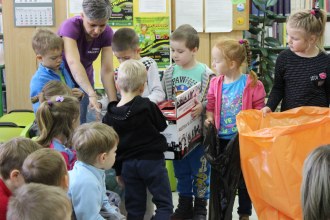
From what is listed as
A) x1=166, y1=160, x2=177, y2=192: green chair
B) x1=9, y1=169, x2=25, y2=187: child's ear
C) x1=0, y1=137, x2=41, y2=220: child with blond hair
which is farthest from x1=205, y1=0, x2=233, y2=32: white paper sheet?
x1=9, y1=169, x2=25, y2=187: child's ear

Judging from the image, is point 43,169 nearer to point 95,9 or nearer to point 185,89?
point 95,9

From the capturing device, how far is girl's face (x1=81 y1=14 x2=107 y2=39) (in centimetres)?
275

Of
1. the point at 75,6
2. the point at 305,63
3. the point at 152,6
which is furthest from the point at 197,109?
the point at 75,6

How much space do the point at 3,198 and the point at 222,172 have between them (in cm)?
123

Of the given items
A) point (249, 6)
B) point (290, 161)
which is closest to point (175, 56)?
point (290, 161)

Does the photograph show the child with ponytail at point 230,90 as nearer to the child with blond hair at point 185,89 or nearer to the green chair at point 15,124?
the child with blond hair at point 185,89

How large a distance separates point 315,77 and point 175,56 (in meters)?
0.77

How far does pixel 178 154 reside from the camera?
260 centimetres

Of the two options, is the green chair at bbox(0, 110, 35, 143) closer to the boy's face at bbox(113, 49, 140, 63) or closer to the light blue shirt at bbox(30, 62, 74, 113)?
the light blue shirt at bbox(30, 62, 74, 113)

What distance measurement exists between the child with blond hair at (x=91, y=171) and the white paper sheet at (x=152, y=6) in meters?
2.29

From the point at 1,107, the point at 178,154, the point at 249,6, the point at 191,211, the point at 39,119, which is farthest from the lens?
the point at 1,107

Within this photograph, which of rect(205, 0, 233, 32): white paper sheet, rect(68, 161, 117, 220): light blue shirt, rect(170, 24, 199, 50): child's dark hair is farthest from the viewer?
rect(205, 0, 233, 32): white paper sheet

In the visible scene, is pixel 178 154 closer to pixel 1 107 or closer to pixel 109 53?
pixel 109 53

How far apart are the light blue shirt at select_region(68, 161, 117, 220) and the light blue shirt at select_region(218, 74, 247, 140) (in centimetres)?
92
